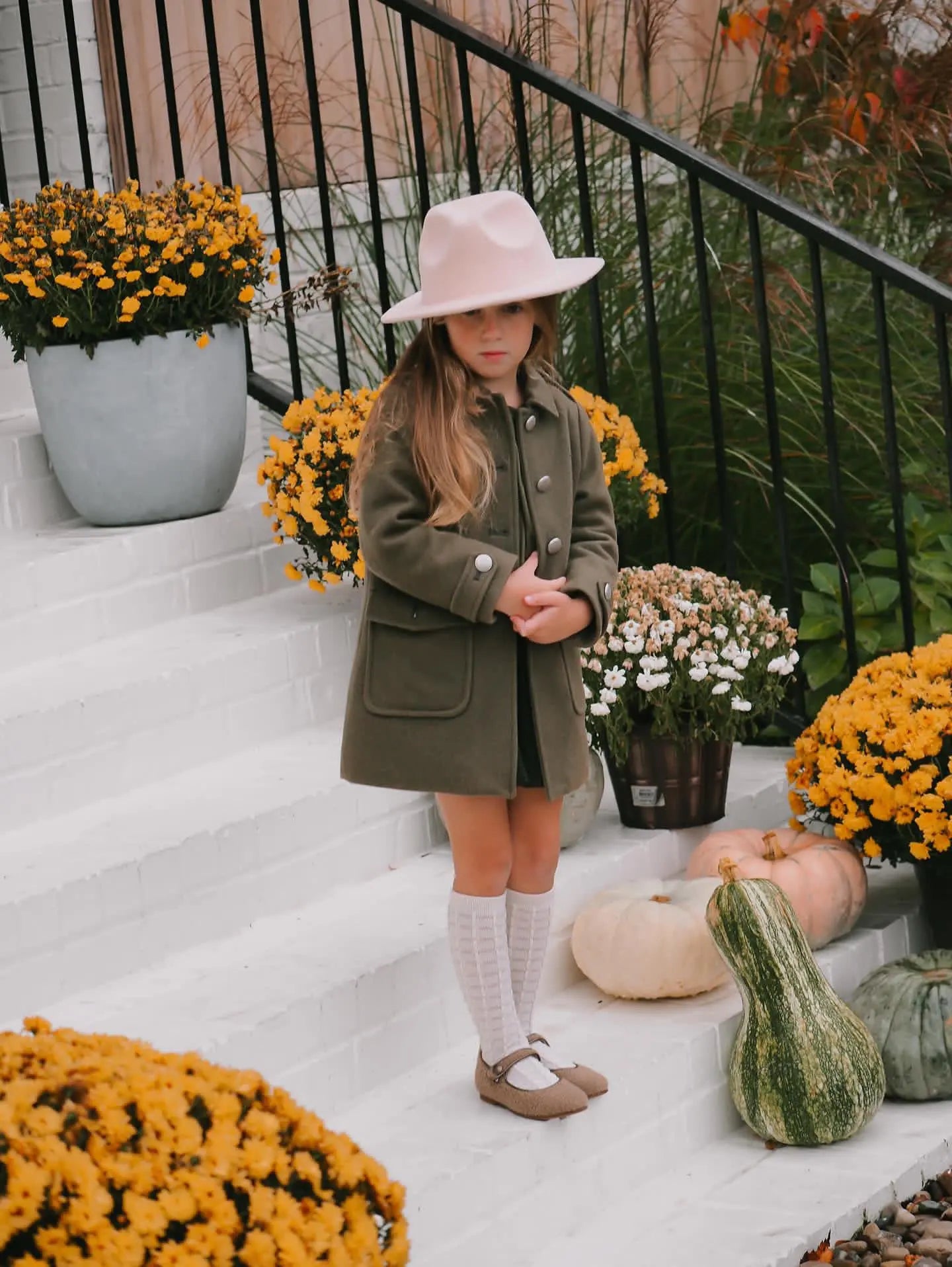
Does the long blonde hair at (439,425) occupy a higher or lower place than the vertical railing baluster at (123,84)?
lower

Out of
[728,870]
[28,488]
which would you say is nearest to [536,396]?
[728,870]

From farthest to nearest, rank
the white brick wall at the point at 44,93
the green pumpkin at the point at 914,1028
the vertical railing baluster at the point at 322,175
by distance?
the white brick wall at the point at 44,93, the vertical railing baluster at the point at 322,175, the green pumpkin at the point at 914,1028

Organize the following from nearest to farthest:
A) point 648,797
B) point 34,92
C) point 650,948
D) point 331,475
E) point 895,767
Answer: point 650,948
point 895,767
point 648,797
point 331,475
point 34,92

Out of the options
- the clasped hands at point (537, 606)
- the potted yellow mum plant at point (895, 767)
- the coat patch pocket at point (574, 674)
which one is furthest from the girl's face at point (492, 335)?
the potted yellow mum plant at point (895, 767)

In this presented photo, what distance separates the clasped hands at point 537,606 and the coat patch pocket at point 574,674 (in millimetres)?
84

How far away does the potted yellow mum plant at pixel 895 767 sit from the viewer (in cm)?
330

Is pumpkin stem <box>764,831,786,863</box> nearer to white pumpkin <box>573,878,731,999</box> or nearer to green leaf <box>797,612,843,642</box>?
white pumpkin <box>573,878,731,999</box>

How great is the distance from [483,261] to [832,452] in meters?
1.48

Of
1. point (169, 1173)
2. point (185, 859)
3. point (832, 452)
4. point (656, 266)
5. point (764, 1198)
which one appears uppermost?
point (656, 266)

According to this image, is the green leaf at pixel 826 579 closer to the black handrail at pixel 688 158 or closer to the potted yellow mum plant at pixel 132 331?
the black handrail at pixel 688 158

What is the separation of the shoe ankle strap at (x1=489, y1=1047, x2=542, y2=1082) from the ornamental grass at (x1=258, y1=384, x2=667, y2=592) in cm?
120

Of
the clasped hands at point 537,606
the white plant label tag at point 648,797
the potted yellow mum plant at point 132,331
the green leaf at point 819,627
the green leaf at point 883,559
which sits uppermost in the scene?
the potted yellow mum plant at point 132,331

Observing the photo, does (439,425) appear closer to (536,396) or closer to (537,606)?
(536,396)

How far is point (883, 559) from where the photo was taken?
4.12 meters
